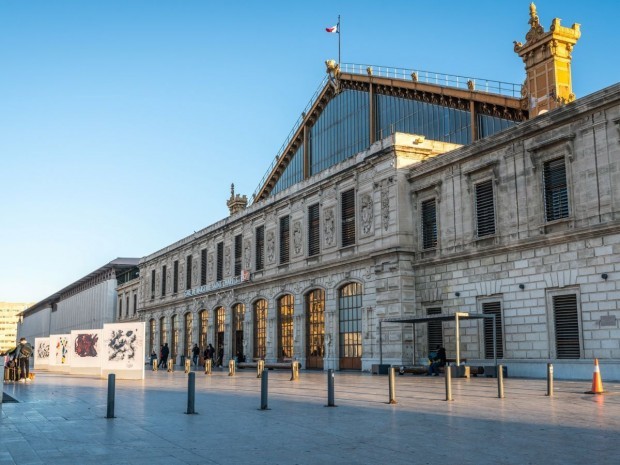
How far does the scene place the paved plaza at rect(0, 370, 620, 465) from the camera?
885cm

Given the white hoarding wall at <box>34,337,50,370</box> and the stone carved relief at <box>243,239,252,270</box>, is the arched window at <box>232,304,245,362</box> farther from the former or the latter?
the white hoarding wall at <box>34,337,50,370</box>

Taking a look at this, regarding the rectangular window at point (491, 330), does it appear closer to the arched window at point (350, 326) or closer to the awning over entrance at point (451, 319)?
the awning over entrance at point (451, 319)

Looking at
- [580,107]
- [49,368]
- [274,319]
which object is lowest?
[49,368]

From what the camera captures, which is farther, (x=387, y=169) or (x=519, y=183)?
(x=387, y=169)

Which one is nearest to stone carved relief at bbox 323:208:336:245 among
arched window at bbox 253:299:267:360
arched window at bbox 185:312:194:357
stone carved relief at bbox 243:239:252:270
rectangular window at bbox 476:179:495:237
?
arched window at bbox 253:299:267:360

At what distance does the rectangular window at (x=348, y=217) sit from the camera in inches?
1502

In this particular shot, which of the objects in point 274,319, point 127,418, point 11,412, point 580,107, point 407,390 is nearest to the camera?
Result: point 127,418

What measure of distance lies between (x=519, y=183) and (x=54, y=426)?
21.4 metres

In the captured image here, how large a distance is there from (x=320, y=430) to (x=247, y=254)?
128ft

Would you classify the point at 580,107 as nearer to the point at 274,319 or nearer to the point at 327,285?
the point at 327,285

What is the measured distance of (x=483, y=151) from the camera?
30.0 metres

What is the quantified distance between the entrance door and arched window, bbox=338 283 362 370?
2.04 metres

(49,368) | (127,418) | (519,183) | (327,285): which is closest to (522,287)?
(519,183)

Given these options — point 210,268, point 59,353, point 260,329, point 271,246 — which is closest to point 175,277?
point 210,268
